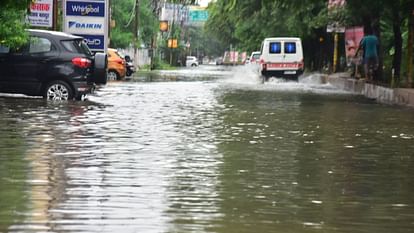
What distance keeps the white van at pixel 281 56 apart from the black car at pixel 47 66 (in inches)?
745

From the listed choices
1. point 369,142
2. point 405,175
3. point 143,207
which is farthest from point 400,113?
point 143,207

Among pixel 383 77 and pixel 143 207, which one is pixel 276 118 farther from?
pixel 383 77

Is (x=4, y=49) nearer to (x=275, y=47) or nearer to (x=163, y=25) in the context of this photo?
(x=275, y=47)

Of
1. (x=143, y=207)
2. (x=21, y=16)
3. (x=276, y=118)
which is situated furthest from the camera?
(x=21, y=16)

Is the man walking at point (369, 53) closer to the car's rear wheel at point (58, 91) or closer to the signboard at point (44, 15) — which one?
the signboard at point (44, 15)

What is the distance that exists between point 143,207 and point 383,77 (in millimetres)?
22821

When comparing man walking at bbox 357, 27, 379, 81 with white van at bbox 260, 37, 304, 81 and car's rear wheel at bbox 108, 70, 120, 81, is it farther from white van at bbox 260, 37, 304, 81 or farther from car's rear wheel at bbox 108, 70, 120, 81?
car's rear wheel at bbox 108, 70, 120, 81

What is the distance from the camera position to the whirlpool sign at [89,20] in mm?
29719

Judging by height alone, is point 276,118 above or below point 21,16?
below

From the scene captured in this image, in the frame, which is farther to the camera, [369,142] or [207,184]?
[369,142]

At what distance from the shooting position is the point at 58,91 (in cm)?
1800

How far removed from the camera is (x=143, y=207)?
6832mm

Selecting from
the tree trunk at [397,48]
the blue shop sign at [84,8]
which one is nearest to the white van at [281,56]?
the blue shop sign at [84,8]

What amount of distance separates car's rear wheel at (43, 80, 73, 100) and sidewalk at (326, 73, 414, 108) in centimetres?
828
